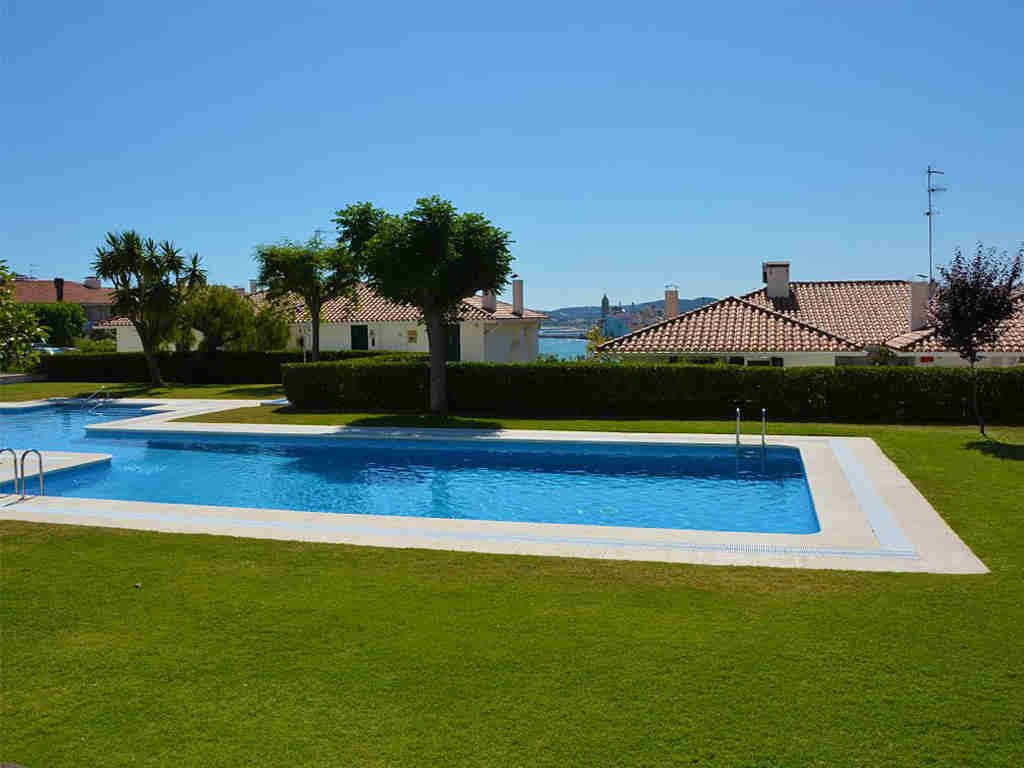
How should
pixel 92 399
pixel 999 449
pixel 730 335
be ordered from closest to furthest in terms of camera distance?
pixel 999 449
pixel 730 335
pixel 92 399

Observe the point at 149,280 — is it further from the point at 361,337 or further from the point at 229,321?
the point at 361,337

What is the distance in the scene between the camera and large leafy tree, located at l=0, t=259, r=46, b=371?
914 cm

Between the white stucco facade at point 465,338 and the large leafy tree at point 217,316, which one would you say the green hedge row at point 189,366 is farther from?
the white stucco facade at point 465,338

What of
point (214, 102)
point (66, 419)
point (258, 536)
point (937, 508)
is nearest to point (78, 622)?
point (258, 536)

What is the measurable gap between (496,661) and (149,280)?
3616cm

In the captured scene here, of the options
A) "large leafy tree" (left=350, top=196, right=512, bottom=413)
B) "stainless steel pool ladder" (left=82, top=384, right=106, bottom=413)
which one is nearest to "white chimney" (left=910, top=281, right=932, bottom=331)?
"large leafy tree" (left=350, top=196, right=512, bottom=413)

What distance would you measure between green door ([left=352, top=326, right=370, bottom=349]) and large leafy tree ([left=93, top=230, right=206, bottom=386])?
8.55 metres

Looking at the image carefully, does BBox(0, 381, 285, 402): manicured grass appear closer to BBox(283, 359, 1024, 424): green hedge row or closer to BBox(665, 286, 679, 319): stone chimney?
BBox(283, 359, 1024, 424): green hedge row

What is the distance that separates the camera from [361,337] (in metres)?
44.4

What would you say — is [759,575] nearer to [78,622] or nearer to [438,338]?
[78,622]

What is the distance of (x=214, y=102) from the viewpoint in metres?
21.1

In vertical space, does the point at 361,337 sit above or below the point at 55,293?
below

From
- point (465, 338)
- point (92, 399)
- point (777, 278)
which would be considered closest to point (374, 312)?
point (465, 338)

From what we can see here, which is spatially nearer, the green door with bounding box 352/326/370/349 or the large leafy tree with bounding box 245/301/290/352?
the large leafy tree with bounding box 245/301/290/352
